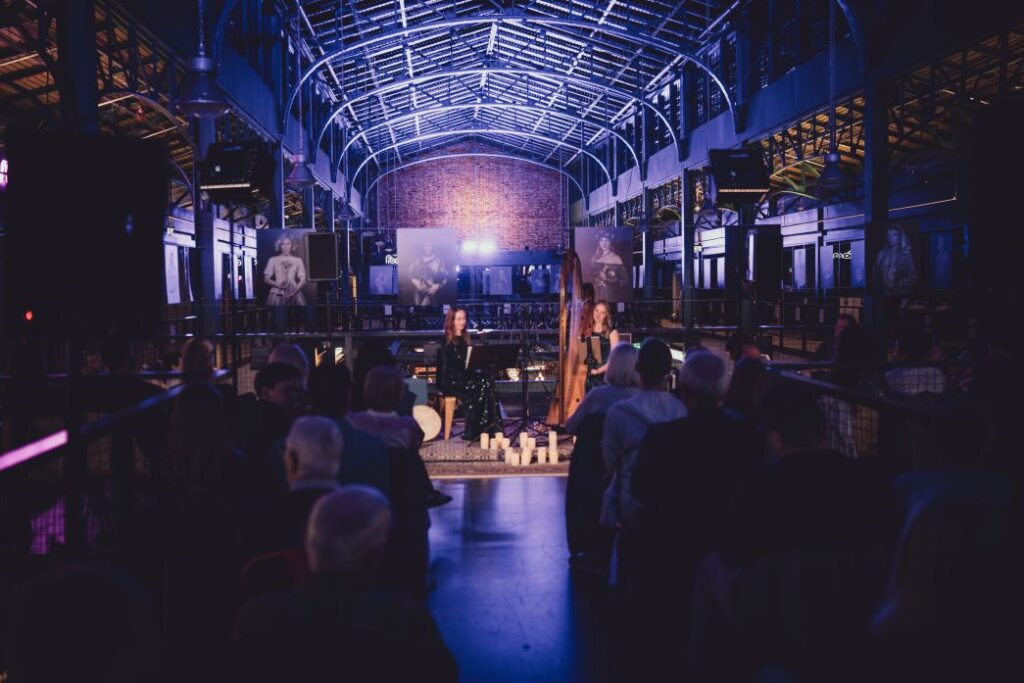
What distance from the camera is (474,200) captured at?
3167 cm

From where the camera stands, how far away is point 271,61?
14703mm

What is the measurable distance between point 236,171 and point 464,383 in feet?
9.16

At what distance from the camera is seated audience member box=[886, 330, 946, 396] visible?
553 cm

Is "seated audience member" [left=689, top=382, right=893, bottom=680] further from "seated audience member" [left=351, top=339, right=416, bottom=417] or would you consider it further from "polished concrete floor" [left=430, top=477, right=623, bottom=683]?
"seated audience member" [left=351, top=339, right=416, bottom=417]

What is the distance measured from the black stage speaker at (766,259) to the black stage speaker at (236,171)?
4595 mm

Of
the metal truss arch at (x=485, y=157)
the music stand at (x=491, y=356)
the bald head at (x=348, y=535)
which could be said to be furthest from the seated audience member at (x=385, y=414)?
the metal truss arch at (x=485, y=157)

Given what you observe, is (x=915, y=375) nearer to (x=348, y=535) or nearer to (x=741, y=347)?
(x=741, y=347)

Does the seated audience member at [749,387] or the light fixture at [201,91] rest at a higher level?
the light fixture at [201,91]

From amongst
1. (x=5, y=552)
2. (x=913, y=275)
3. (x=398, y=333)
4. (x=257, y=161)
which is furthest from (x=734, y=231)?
(x=5, y=552)

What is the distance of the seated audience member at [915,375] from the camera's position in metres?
5.53

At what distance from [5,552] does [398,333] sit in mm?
3618

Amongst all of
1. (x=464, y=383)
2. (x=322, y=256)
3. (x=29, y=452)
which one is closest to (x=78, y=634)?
(x=29, y=452)

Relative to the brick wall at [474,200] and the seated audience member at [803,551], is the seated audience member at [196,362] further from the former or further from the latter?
the brick wall at [474,200]

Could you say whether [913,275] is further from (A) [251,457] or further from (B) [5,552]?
(B) [5,552]
